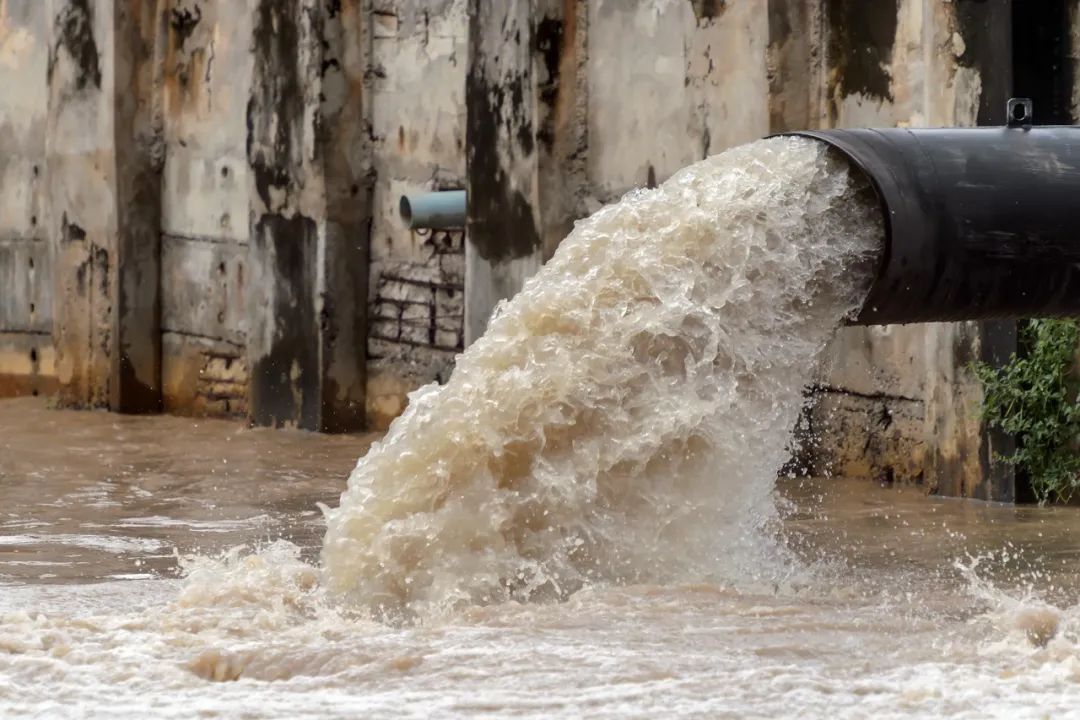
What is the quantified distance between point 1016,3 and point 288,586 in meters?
3.59

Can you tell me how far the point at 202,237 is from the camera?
1090cm

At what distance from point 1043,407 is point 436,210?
3.19 m

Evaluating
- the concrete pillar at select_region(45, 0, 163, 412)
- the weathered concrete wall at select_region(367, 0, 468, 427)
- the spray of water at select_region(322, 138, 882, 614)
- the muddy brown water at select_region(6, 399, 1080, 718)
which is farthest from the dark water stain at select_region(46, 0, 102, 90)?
the spray of water at select_region(322, 138, 882, 614)

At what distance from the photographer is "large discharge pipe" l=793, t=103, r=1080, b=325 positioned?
5004 mm

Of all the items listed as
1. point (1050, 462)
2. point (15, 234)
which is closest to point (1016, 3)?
point (1050, 462)

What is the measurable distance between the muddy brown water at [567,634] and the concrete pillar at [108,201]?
172 inches

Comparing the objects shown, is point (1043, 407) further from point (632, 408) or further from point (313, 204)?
point (313, 204)

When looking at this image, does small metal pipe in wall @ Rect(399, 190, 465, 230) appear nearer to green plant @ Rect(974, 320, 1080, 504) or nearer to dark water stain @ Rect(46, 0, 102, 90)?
dark water stain @ Rect(46, 0, 102, 90)

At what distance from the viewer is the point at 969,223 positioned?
5012mm

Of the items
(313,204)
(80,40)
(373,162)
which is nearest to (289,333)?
(313,204)

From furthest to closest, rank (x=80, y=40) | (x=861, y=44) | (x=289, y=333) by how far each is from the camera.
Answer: (x=80, y=40), (x=289, y=333), (x=861, y=44)

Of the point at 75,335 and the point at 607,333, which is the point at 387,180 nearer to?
the point at 75,335

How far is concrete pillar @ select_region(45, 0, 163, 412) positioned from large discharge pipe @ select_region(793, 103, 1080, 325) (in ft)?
21.4

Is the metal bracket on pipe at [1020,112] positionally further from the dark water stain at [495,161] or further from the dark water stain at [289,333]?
the dark water stain at [289,333]
